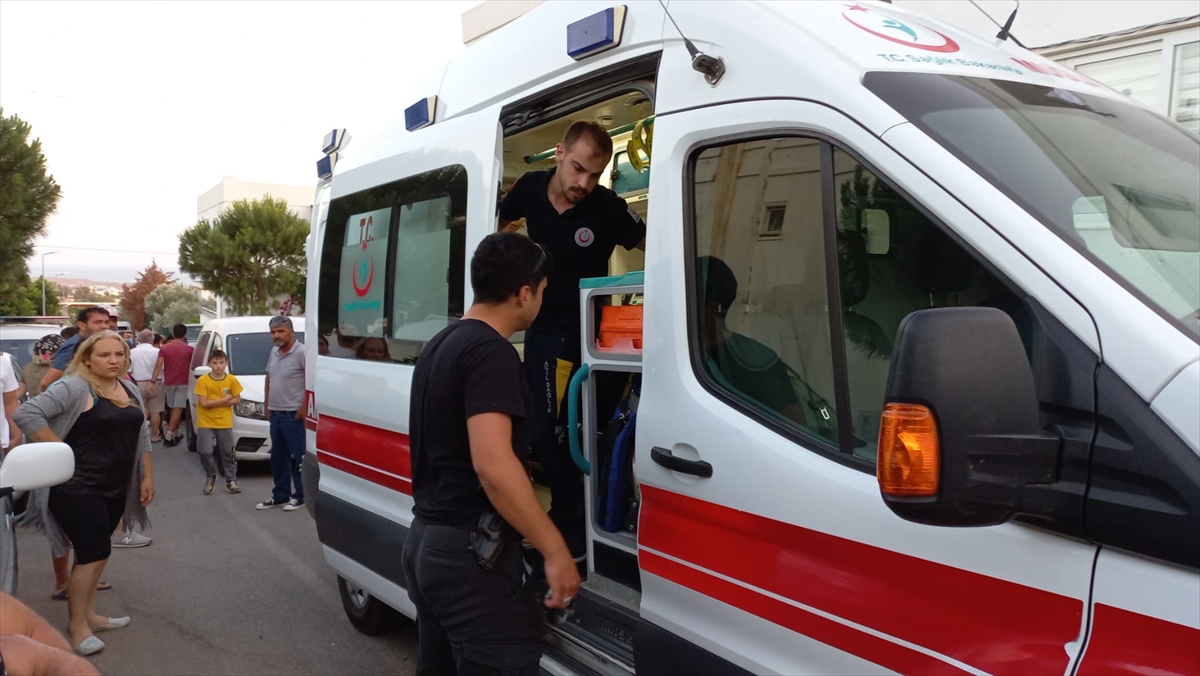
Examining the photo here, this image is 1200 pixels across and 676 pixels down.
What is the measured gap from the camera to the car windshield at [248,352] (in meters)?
10.7

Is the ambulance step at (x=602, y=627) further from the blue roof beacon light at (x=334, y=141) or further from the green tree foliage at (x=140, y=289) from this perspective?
the green tree foliage at (x=140, y=289)

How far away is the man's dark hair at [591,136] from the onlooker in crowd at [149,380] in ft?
36.1

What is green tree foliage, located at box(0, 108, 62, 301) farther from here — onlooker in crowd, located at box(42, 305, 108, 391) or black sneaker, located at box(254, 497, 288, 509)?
black sneaker, located at box(254, 497, 288, 509)

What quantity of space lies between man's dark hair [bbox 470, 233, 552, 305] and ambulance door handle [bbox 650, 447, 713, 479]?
593mm

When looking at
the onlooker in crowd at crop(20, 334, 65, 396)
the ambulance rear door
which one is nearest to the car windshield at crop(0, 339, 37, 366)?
the onlooker in crowd at crop(20, 334, 65, 396)

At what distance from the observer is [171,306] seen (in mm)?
54844

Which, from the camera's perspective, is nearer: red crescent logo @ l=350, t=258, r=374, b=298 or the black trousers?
the black trousers

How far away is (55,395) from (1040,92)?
15.6 feet

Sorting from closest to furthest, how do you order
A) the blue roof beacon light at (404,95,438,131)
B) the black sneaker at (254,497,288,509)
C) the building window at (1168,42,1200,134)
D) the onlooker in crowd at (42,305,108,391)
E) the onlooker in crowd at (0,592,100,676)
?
the onlooker in crowd at (0,592,100,676), the blue roof beacon light at (404,95,438,131), the building window at (1168,42,1200,134), the onlooker in crowd at (42,305,108,391), the black sneaker at (254,497,288,509)

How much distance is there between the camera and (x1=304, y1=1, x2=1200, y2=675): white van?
1.43 metres

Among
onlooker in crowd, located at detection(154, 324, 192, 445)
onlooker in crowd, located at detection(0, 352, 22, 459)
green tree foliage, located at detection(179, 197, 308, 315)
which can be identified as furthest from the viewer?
green tree foliage, located at detection(179, 197, 308, 315)

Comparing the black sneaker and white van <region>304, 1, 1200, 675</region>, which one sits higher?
white van <region>304, 1, 1200, 675</region>

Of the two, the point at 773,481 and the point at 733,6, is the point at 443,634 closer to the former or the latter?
the point at 773,481

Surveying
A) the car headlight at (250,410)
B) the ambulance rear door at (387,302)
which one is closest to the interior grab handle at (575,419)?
the ambulance rear door at (387,302)
